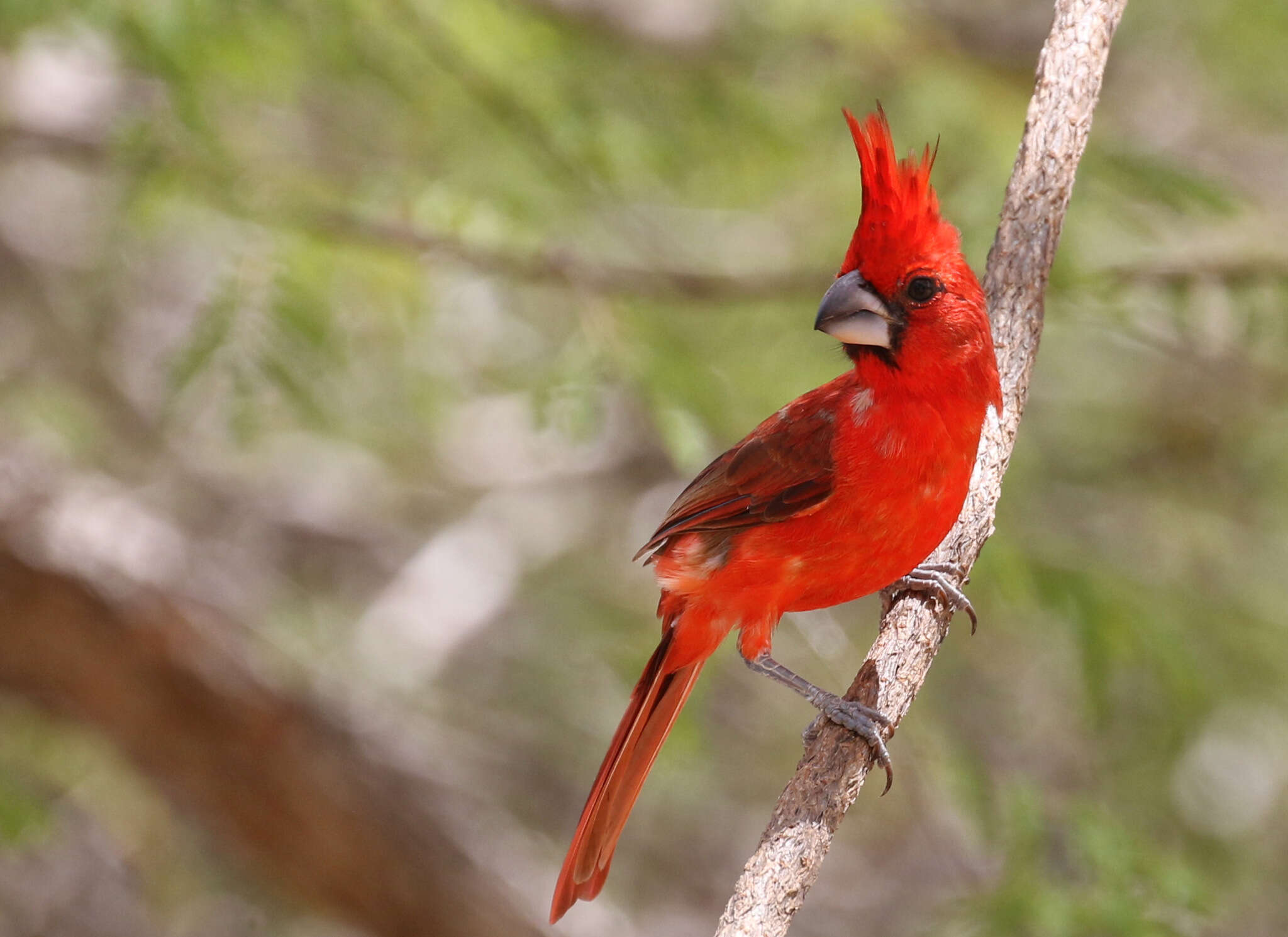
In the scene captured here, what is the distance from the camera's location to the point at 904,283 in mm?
2904

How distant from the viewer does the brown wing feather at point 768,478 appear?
3.09 metres

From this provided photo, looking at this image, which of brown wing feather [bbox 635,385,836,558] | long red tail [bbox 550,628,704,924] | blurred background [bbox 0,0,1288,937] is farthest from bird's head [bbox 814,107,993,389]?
long red tail [bbox 550,628,704,924]

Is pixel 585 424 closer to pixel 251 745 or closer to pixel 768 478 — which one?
pixel 768 478

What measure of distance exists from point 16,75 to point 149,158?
84.5 inches

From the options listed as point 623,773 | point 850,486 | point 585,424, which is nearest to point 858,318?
point 850,486

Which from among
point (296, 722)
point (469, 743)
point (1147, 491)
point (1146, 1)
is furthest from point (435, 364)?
point (1146, 1)

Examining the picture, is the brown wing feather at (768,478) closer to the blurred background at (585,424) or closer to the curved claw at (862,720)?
the blurred background at (585,424)

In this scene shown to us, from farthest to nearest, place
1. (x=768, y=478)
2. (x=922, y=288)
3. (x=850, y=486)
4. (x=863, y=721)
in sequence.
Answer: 1. (x=768, y=478)
2. (x=850, y=486)
3. (x=922, y=288)
4. (x=863, y=721)

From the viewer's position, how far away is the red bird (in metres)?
2.85

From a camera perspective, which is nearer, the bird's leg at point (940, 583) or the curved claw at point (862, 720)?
the curved claw at point (862, 720)

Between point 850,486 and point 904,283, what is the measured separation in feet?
1.48

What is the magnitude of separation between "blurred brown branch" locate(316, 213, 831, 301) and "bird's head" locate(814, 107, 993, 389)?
122cm

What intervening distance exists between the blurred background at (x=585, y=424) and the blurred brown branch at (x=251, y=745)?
45 millimetres

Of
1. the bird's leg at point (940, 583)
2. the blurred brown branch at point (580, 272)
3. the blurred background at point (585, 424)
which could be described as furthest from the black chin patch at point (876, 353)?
the blurred brown branch at point (580, 272)
